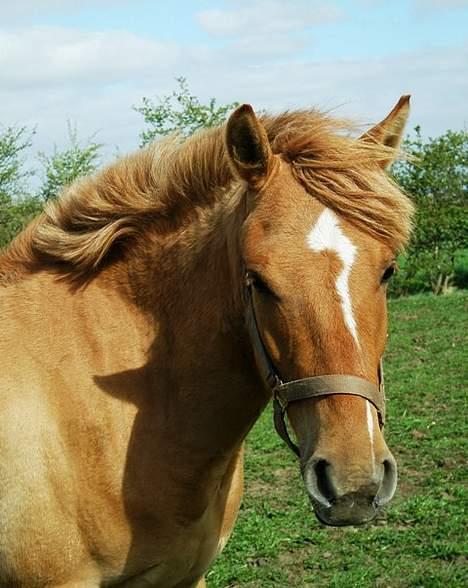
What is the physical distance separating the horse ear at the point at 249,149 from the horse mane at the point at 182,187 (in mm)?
121

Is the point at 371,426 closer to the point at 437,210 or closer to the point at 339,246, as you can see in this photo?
the point at 339,246

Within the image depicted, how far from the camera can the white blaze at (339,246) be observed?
253 centimetres

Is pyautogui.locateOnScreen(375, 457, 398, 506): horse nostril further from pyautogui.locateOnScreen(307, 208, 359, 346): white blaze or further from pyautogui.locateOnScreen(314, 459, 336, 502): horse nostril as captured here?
pyautogui.locateOnScreen(307, 208, 359, 346): white blaze

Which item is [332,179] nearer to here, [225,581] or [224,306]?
[224,306]

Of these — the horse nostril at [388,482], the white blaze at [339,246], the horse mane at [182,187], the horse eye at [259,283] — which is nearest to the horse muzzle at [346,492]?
the horse nostril at [388,482]

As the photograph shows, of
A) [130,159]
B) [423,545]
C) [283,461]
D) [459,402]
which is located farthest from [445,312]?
[130,159]

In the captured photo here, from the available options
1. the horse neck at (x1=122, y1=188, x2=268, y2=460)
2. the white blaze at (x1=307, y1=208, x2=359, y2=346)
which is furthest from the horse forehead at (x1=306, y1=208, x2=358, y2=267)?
the horse neck at (x1=122, y1=188, x2=268, y2=460)

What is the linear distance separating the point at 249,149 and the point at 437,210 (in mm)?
18360

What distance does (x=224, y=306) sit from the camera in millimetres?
3041

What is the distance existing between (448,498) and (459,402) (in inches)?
107

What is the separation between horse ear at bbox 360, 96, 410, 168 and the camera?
302 cm

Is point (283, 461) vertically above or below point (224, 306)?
below

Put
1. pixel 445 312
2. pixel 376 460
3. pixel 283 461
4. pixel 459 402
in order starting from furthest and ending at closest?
pixel 445 312, pixel 459 402, pixel 283 461, pixel 376 460

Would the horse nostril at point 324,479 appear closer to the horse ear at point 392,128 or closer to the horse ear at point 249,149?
the horse ear at point 249,149
